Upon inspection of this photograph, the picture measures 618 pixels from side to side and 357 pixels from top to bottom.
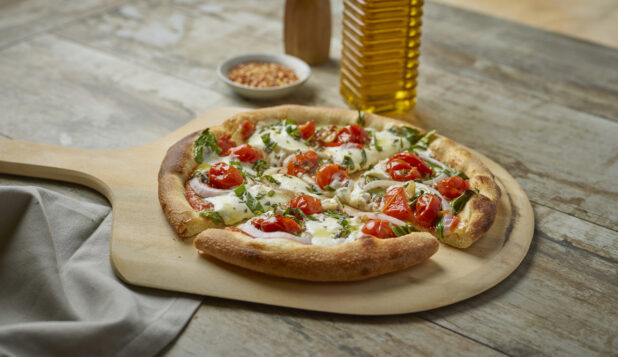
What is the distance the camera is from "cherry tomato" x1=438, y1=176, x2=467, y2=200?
11.9 feet

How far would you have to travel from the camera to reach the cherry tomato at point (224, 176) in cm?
367

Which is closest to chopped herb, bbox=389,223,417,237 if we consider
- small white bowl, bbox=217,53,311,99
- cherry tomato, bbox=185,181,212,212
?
cherry tomato, bbox=185,181,212,212

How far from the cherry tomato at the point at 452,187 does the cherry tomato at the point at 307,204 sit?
30.3 inches

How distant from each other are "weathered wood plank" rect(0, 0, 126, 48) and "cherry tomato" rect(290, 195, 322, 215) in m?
4.03

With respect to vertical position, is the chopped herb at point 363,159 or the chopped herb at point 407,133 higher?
the chopped herb at point 407,133

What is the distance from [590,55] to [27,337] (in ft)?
18.4

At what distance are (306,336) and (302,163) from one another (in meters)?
1.37

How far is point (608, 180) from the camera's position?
167 inches

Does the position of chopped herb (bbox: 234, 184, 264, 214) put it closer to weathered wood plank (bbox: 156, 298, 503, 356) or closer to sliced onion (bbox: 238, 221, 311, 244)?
sliced onion (bbox: 238, 221, 311, 244)

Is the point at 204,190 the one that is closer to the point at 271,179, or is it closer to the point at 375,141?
the point at 271,179

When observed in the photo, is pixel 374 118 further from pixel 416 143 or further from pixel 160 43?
pixel 160 43

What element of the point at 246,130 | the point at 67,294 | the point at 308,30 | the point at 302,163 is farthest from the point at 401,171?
the point at 308,30

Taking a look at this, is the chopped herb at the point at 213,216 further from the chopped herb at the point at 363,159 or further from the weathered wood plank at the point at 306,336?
the chopped herb at the point at 363,159

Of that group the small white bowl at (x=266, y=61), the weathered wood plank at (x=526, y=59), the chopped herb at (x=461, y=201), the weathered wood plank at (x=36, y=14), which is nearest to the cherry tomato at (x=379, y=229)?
the chopped herb at (x=461, y=201)
